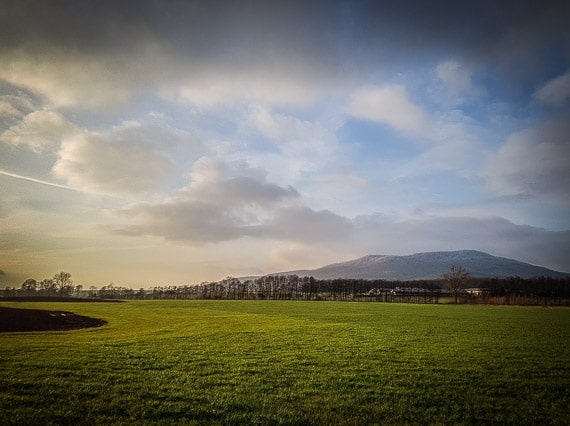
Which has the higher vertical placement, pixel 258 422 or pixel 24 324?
pixel 258 422

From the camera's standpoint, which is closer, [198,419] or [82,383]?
[198,419]

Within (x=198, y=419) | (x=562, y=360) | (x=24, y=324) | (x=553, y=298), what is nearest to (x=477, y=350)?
(x=562, y=360)

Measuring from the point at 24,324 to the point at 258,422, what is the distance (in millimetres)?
43669

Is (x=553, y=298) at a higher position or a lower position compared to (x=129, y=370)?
lower

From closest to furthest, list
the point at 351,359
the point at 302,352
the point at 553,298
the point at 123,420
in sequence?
the point at 123,420 < the point at 351,359 < the point at 302,352 < the point at 553,298

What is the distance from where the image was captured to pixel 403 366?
21219 mm

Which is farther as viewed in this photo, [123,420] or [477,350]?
[477,350]

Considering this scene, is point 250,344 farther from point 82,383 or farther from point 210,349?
point 82,383

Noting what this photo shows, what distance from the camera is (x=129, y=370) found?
61.5 ft

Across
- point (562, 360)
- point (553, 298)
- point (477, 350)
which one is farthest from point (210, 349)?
point (553, 298)

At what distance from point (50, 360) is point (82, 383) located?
7.05 m

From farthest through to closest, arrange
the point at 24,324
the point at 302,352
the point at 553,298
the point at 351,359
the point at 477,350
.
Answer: the point at 553,298 → the point at 24,324 → the point at 477,350 → the point at 302,352 → the point at 351,359

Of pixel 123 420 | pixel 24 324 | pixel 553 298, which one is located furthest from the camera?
pixel 553 298

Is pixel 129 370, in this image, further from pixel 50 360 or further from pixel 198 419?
pixel 198 419
